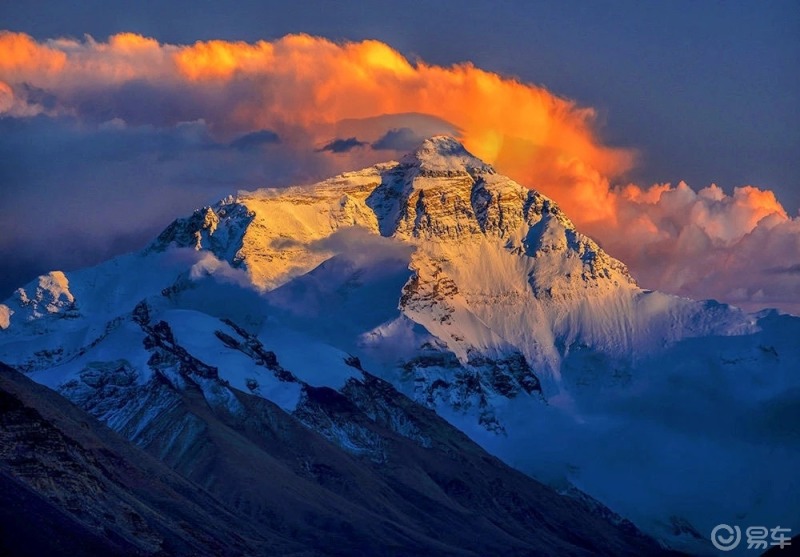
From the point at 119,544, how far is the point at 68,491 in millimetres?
14497

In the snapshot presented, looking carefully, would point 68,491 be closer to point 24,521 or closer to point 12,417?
point 12,417

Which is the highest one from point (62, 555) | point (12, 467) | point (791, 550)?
point (791, 550)

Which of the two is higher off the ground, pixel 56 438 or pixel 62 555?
pixel 56 438

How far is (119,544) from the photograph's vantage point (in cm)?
17938

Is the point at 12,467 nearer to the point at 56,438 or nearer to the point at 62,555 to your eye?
the point at 56,438

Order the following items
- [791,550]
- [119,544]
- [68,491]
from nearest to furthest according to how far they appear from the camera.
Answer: [791,550] → [119,544] → [68,491]

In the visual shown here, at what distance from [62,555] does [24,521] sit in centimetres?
443

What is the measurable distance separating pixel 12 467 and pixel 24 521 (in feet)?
86.0

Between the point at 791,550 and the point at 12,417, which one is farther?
the point at 12,417

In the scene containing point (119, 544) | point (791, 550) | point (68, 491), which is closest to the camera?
point (791, 550)

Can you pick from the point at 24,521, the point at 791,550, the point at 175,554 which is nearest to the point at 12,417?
the point at 175,554

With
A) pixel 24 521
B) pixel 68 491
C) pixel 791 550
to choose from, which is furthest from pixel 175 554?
pixel 791 550

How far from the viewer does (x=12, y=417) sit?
19488cm

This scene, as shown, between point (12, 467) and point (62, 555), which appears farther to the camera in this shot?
point (12, 467)
